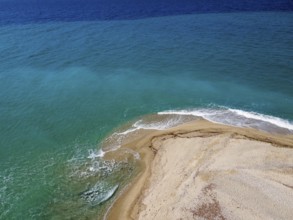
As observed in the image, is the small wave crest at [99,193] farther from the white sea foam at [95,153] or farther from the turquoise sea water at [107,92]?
the white sea foam at [95,153]

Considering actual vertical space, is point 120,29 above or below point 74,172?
above

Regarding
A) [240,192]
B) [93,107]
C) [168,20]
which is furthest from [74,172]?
[168,20]

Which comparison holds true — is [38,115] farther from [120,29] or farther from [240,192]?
[120,29]

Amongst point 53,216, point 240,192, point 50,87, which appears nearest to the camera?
point 240,192

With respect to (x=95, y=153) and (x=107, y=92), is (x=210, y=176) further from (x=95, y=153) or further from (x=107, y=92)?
(x=107, y=92)

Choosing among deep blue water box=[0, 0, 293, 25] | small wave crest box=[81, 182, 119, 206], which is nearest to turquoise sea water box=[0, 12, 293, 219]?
small wave crest box=[81, 182, 119, 206]

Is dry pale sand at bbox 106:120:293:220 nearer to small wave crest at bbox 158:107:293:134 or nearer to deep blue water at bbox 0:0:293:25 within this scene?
small wave crest at bbox 158:107:293:134

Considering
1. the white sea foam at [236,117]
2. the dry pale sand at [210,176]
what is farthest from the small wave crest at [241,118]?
the dry pale sand at [210,176]
